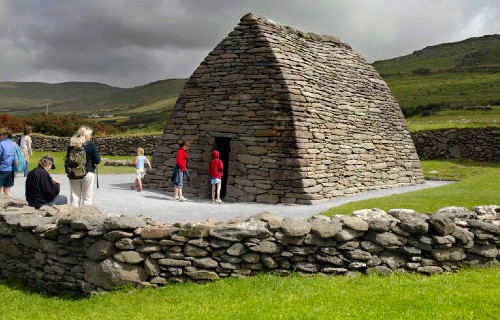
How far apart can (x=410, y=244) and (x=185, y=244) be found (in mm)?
3590

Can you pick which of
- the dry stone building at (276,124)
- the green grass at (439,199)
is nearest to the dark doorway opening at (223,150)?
the dry stone building at (276,124)

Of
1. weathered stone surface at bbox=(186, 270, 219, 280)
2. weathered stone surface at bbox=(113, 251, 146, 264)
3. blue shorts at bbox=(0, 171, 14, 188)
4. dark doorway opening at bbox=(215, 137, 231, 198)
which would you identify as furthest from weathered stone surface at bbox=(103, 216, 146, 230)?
dark doorway opening at bbox=(215, 137, 231, 198)

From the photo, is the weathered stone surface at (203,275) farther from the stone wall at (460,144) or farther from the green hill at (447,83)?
the green hill at (447,83)

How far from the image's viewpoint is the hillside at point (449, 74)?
2926 inches

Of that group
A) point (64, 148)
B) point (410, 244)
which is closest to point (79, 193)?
point (410, 244)

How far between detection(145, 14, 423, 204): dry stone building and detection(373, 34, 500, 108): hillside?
178ft

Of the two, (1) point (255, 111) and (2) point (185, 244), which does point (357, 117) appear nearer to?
(1) point (255, 111)

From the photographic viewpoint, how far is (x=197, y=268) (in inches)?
270

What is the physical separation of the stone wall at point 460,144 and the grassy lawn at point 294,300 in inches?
955

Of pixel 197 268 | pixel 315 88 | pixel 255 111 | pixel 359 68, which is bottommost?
pixel 197 268

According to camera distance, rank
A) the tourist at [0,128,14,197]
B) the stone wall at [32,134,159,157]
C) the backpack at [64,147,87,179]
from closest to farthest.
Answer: the backpack at [64,147,87,179] < the tourist at [0,128,14,197] < the stone wall at [32,134,159,157]

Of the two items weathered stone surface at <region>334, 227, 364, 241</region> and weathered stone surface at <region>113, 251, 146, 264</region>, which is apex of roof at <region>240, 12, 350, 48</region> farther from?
weathered stone surface at <region>113, 251, 146, 264</region>

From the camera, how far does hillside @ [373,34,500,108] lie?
74312mm

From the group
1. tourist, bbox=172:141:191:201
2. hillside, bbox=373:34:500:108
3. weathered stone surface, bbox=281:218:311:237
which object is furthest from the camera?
hillside, bbox=373:34:500:108
